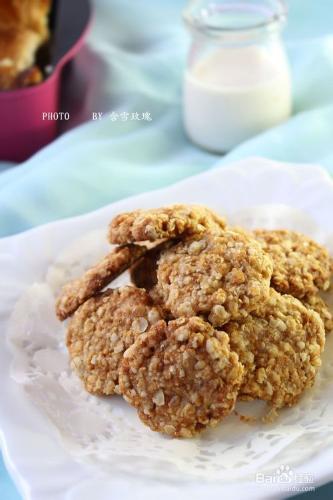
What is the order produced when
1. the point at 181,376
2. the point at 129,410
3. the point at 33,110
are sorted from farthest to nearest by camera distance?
the point at 33,110, the point at 129,410, the point at 181,376

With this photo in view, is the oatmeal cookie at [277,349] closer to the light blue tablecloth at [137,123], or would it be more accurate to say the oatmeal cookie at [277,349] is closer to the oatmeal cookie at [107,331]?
the oatmeal cookie at [107,331]

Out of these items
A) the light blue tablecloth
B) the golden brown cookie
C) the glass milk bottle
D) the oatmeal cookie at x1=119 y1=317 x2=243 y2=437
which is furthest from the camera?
the glass milk bottle

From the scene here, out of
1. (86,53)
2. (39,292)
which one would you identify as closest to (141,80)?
(86,53)

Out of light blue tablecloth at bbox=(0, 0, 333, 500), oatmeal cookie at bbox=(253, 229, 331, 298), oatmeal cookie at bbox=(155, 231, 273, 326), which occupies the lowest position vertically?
light blue tablecloth at bbox=(0, 0, 333, 500)

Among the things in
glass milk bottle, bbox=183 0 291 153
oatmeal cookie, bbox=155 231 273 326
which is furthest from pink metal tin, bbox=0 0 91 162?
oatmeal cookie, bbox=155 231 273 326

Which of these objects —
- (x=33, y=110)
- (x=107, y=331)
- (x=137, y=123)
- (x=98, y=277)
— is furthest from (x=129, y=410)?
(x=137, y=123)

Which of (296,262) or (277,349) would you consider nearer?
(277,349)

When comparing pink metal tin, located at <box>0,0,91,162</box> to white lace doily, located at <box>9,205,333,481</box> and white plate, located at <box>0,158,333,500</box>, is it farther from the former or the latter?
white lace doily, located at <box>9,205,333,481</box>

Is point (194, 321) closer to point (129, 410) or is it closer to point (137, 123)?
point (129, 410)
